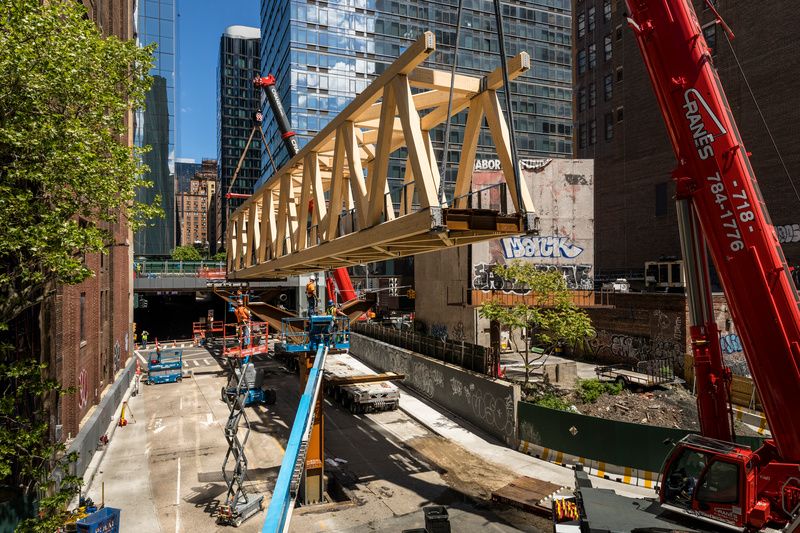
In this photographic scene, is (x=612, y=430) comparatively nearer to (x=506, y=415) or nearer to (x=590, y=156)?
(x=506, y=415)

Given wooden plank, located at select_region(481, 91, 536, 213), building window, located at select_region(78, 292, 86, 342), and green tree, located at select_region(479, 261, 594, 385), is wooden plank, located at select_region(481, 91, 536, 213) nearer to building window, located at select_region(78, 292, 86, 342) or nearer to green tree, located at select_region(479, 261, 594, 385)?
green tree, located at select_region(479, 261, 594, 385)

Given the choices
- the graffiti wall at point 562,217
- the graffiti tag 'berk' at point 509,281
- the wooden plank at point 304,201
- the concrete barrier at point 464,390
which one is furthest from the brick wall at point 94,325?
the graffiti wall at point 562,217

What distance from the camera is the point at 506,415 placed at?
22844 mm

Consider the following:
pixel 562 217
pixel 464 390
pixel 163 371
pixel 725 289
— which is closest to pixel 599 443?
pixel 464 390

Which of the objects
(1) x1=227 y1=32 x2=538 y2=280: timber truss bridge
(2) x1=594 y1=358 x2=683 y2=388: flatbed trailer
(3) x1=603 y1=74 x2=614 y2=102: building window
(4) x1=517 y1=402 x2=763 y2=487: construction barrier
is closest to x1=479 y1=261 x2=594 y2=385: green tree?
(2) x1=594 y1=358 x2=683 y2=388: flatbed trailer

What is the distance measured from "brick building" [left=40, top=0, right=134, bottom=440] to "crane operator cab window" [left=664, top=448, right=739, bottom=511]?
12.8 meters

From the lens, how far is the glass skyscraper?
6694 cm

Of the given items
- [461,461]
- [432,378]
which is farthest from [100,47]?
[432,378]

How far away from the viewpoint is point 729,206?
35.2 ft

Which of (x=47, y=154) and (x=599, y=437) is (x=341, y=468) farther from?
(x=47, y=154)

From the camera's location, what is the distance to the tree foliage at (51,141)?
368 inches

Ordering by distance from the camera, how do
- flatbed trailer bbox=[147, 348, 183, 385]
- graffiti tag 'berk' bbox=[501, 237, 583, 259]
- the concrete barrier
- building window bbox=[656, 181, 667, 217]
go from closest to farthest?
the concrete barrier → flatbed trailer bbox=[147, 348, 183, 385] → graffiti tag 'berk' bbox=[501, 237, 583, 259] → building window bbox=[656, 181, 667, 217]

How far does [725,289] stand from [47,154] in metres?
13.3

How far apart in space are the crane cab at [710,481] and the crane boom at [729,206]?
1.16m
